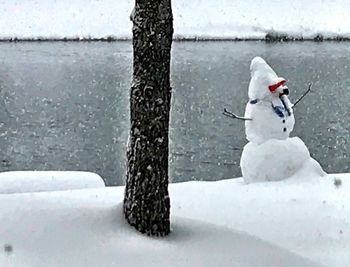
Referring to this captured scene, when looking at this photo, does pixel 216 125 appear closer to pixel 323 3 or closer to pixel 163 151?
pixel 163 151

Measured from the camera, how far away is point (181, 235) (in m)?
5.56

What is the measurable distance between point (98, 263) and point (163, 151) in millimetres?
1046

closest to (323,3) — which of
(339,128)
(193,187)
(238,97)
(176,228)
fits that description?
(238,97)

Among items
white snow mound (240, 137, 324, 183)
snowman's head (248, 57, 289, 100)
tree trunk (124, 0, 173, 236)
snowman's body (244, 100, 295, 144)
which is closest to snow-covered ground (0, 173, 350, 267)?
tree trunk (124, 0, 173, 236)

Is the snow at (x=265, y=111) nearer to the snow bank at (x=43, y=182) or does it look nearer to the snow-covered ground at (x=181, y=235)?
the snow-covered ground at (x=181, y=235)

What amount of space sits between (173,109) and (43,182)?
33.6 ft

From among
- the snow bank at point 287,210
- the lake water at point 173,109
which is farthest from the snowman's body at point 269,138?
the lake water at point 173,109

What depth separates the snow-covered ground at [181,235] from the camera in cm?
495

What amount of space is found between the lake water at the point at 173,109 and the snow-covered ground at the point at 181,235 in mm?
5484

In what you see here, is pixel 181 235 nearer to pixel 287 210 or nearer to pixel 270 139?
pixel 287 210

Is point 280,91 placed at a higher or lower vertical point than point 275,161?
higher

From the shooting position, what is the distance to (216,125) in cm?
1655

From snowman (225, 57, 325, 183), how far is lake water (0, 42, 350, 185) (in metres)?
3.19

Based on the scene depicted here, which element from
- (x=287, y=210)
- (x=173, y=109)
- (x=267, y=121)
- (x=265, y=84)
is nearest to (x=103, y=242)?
(x=287, y=210)
